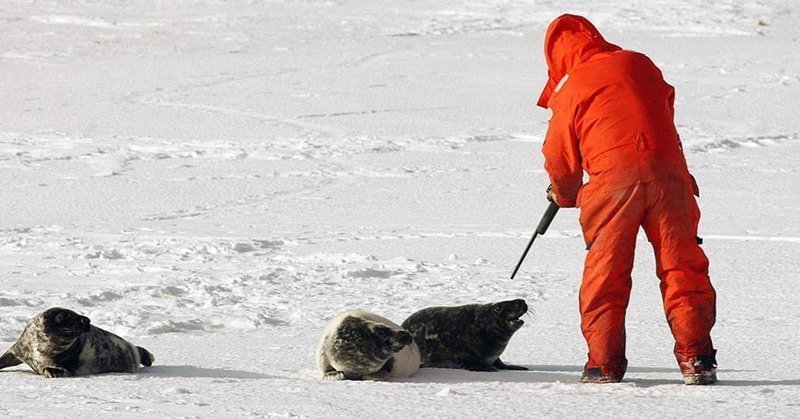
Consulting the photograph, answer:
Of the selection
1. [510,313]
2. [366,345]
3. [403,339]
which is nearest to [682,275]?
[510,313]

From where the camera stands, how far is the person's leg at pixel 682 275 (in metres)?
4.00

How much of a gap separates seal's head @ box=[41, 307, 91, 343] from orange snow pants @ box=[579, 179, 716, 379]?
163 centimetres

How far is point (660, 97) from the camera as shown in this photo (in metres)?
4.09

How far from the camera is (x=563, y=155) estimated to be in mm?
4160

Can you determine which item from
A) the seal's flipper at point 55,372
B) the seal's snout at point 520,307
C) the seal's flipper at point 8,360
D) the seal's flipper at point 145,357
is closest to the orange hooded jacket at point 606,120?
the seal's snout at point 520,307

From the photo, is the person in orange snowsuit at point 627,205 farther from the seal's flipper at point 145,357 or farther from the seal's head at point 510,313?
the seal's flipper at point 145,357

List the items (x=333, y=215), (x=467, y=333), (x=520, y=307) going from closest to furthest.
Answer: (x=520, y=307), (x=467, y=333), (x=333, y=215)

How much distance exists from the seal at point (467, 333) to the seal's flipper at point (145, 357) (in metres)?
0.91

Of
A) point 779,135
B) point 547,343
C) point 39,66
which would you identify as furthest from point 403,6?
point 547,343

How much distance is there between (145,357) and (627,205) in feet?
5.70

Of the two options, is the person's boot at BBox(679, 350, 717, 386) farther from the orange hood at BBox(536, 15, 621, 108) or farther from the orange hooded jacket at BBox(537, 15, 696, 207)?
the orange hood at BBox(536, 15, 621, 108)

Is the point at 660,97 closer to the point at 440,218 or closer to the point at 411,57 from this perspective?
the point at 440,218

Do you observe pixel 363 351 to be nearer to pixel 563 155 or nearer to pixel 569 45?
pixel 563 155

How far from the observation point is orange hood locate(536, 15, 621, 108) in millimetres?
4176
